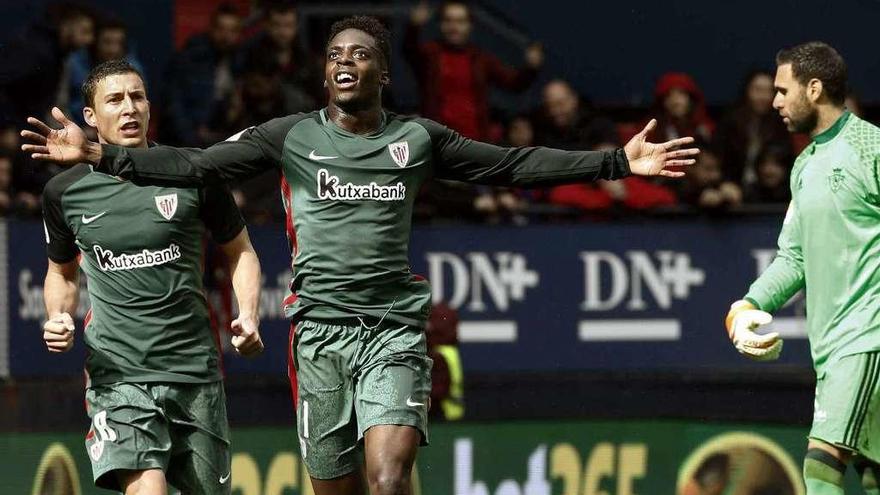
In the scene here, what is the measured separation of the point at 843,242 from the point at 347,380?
6.44ft

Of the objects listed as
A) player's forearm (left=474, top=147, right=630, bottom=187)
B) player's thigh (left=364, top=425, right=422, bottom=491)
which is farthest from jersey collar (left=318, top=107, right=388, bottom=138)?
player's thigh (left=364, top=425, right=422, bottom=491)

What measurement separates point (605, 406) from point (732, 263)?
2.07 meters

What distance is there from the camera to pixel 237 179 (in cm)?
693

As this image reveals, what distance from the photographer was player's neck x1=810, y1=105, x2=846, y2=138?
7145 mm

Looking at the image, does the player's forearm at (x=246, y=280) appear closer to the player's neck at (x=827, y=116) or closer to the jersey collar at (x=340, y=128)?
the jersey collar at (x=340, y=128)

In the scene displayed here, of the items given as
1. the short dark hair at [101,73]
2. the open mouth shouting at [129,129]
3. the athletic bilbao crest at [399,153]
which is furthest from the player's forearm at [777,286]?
the short dark hair at [101,73]

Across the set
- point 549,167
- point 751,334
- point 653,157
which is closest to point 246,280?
point 549,167

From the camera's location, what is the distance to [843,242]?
23.0 ft

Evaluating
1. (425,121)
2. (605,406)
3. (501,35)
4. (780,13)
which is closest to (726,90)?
(780,13)

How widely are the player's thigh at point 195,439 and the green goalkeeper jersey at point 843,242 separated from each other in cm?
237

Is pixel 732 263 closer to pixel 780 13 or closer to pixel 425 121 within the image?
pixel 780 13

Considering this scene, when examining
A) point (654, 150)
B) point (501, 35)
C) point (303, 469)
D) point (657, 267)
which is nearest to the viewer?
point (654, 150)

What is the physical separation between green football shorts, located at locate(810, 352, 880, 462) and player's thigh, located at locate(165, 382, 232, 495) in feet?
7.69

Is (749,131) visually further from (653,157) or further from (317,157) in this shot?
(317,157)
